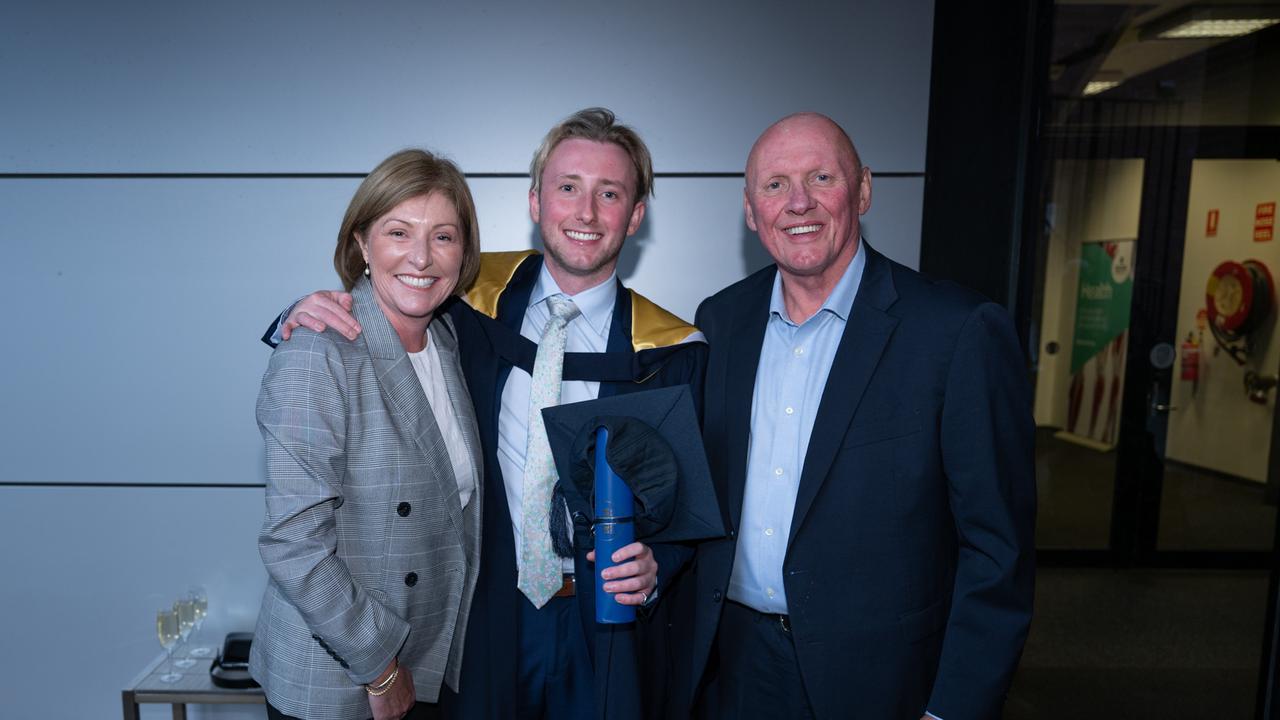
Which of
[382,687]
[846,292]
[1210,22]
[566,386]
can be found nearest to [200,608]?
[382,687]

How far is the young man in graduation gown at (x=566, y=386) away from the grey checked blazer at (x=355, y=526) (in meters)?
0.14

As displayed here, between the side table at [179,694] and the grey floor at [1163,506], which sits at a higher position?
the grey floor at [1163,506]

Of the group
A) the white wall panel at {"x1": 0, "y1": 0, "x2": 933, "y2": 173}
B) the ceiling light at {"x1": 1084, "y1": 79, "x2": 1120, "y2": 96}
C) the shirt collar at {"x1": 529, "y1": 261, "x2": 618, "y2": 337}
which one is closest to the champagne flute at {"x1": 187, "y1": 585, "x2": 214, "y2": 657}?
the white wall panel at {"x1": 0, "y1": 0, "x2": 933, "y2": 173}

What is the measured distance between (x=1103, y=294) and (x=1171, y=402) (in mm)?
503

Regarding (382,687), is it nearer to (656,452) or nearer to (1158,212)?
(656,452)

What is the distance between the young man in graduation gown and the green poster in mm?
1873

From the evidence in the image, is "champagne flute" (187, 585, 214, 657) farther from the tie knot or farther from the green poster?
the green poster

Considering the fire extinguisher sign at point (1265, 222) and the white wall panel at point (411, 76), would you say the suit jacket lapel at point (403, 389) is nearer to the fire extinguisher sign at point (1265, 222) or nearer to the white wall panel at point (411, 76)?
the white wall panel at point (411, 76)

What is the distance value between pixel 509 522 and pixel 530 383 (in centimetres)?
36

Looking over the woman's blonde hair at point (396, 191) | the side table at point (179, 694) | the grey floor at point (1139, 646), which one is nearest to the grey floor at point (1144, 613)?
the grey floor at point (1139, 646)

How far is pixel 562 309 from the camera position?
197 centimetres

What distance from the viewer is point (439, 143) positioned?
9.24 feet

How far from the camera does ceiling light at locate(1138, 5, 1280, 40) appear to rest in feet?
8.91

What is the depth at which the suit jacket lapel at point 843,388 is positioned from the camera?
159cm
